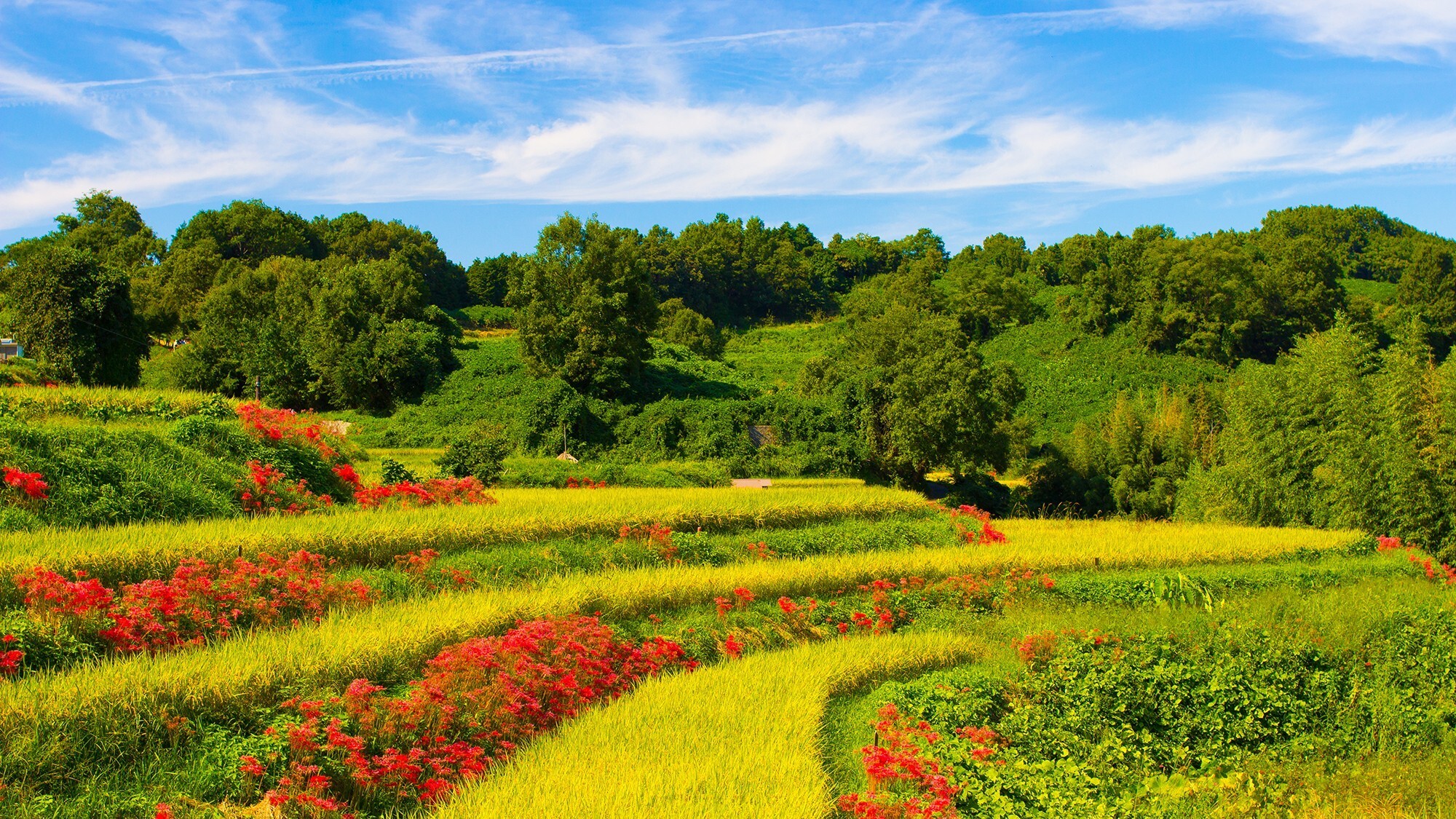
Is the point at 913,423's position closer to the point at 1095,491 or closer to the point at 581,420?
the point at 1095,491

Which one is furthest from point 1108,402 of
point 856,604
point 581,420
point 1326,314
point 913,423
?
point 856,604

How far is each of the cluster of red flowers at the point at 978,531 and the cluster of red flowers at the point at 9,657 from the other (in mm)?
14252

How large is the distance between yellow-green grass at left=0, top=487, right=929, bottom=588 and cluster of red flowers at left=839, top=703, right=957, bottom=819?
6.96m

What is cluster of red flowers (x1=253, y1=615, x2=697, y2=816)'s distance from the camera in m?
5.79

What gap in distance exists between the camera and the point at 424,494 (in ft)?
47.3

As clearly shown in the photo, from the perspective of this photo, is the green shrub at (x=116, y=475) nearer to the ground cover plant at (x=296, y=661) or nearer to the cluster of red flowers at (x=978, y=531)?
the ground cover plant at (x=296, y=661)

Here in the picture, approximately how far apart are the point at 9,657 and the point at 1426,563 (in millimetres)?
20618

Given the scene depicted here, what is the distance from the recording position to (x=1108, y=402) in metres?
50.9

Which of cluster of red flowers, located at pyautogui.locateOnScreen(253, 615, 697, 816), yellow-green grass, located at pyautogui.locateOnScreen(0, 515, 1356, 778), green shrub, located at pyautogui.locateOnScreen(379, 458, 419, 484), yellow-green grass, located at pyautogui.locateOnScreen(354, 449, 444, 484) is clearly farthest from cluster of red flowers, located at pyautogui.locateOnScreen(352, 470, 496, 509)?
cluster of red flowers, located at pyautogui.locateOnScreen(253, 615, 697, 816)

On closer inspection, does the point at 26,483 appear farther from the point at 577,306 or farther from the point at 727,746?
the point at 577,306

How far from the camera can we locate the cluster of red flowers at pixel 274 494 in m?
12.5

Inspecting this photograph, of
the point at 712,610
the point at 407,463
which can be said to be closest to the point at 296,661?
the point at 712,610

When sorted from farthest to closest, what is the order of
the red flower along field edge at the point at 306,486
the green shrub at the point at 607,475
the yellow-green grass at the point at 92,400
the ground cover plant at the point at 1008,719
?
1. the green shrub at the point at 607,475
2. the yellow-green grass at the point at 92,400
3. the red flower along field edge at the point at 306,486
4. the ground cover plant at the point at 1008,719

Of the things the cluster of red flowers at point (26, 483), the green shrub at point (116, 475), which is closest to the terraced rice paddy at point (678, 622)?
the cluster of red flowers at point (26, 483)
